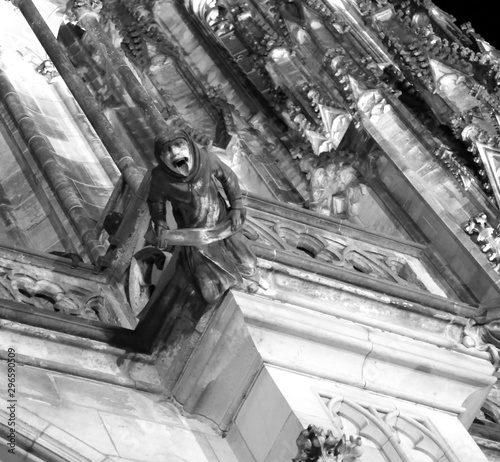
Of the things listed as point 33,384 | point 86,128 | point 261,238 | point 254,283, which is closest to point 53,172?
point 86,128

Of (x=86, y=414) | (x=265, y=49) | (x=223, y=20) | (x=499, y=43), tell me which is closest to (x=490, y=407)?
(x=86, y=414)

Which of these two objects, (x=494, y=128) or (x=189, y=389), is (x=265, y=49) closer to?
(x=494, y=128)

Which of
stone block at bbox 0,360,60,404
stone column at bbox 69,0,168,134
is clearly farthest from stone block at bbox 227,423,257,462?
stone column at bbox 69,0,168,134

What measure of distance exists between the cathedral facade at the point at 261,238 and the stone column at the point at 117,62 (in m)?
0.04

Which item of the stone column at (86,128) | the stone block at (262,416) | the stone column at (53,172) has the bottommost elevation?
the stone block at (262,416)

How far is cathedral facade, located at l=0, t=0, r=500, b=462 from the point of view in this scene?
28.1 feet

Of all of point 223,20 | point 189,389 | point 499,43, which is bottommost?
point 189,389

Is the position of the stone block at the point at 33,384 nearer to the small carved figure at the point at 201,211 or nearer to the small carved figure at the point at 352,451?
the small carved figure at the point at 201,211

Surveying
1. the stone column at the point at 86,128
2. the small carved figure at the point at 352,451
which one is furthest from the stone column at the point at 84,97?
the small carved figure at the point at 352,451

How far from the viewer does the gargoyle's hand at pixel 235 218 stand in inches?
347

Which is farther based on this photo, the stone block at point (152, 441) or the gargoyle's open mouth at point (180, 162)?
the gargoyle's open mouth at point (180, 162)

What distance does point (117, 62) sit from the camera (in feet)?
45.1

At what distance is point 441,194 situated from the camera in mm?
13250

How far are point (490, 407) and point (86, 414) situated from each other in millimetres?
2994
